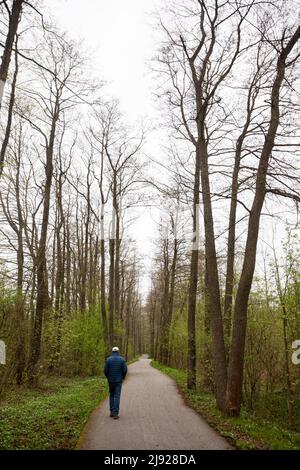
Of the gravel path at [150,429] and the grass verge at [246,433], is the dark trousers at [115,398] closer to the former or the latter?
the gravel path at [150,429]

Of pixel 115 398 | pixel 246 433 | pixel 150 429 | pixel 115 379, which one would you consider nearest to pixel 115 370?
pixel 115 379

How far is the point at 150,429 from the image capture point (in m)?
8.26

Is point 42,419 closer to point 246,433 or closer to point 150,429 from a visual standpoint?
point 150,429

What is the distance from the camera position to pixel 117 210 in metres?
24.7

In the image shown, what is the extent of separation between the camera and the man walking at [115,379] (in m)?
9.59

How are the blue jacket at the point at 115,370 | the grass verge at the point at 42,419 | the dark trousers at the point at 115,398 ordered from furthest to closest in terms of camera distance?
the blue jacket at the point at 115,370
the dark trousers at the point at 115,398
the grass verge at the point at 42,419

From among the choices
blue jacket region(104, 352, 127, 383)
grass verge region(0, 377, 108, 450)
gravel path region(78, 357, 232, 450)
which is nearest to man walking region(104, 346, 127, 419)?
blue jacket region(104, 352, 127, 383)

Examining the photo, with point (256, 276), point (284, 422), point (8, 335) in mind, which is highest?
point (256, 276)

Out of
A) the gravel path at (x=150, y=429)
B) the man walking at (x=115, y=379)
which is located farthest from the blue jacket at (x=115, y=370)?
the gravel path at (x=150, y=429)

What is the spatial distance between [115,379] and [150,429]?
1.86 metres

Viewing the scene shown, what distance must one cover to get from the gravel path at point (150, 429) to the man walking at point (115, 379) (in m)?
0.27
